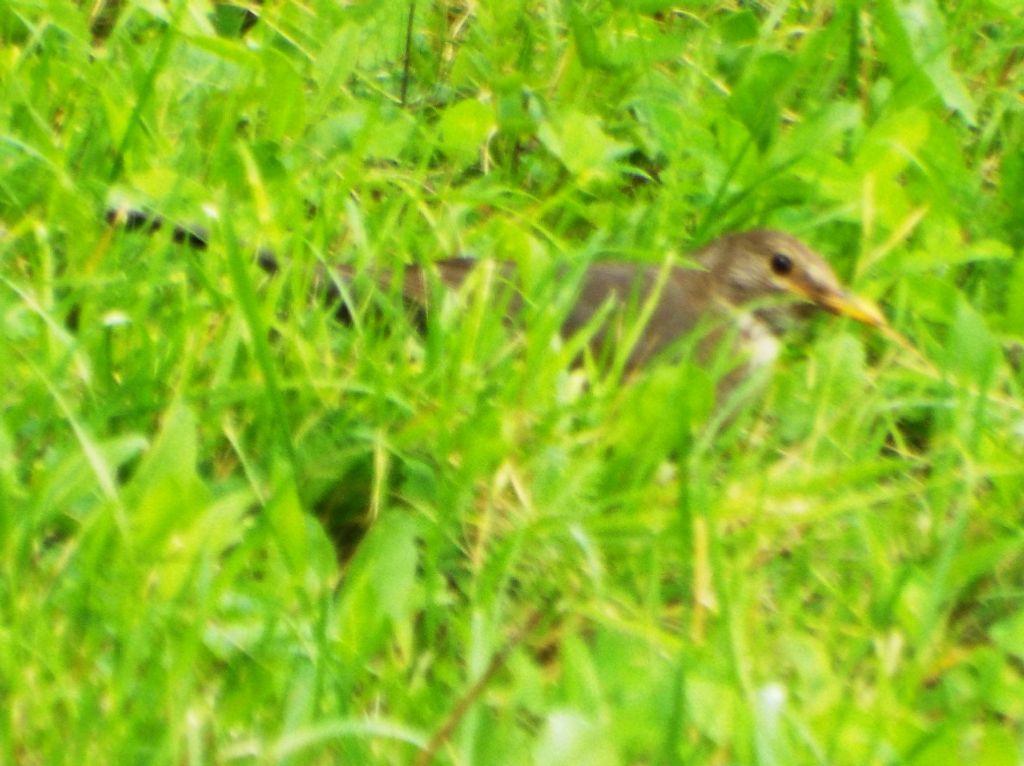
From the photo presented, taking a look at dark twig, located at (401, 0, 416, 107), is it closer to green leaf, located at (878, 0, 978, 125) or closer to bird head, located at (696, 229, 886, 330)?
bird head, located at (696, 229, 886, 330)

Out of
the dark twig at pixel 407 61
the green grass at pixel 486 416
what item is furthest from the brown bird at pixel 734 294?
the dark twig at pixel 407 61

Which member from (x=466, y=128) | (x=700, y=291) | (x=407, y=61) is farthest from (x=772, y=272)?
(x=407, y=61)

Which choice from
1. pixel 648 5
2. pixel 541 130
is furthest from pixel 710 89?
pixel 541 130

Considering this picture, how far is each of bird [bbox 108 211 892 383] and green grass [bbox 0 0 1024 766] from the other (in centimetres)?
8

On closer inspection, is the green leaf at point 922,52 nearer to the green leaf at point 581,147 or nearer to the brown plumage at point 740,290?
the brown plumage at point 740,290

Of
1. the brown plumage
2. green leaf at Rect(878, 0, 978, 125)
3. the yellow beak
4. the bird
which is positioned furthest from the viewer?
green leaf at Rect(878, 0, 978, 125)

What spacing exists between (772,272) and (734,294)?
0.35ft

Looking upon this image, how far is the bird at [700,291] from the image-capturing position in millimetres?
3855

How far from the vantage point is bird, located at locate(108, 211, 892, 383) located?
3.86 metres

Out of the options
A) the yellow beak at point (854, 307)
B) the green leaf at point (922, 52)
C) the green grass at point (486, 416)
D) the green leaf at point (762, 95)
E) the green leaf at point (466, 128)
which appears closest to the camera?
the green grass at point (486, 416)

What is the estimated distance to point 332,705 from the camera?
2.67 meters

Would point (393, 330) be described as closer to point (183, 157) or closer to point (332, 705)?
point (183, 157)

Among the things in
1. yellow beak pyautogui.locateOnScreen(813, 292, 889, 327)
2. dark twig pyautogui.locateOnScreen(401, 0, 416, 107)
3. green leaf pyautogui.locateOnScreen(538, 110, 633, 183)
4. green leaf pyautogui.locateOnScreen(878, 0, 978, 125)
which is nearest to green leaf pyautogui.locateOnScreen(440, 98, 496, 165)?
green leaf pyautogui.locateOnScreen(538, 110, 633, 183)

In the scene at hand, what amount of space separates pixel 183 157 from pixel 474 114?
3.07ft
